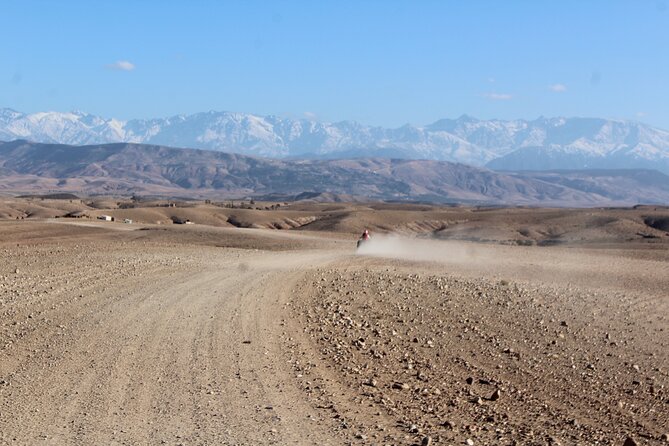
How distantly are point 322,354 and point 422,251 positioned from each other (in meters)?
21.8

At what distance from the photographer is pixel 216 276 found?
22.8 m

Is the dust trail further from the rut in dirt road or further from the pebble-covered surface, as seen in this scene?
the rut in dirt road

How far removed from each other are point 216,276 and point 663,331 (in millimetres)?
11326

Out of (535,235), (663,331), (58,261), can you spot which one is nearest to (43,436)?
(663,331)

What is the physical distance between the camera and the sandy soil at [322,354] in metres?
10.5

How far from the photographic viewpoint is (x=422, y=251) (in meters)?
35.4

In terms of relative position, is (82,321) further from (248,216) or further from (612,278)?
(248,216)

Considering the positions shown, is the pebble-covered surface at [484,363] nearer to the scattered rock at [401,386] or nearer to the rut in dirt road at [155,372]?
the scattered rock at [401,386]

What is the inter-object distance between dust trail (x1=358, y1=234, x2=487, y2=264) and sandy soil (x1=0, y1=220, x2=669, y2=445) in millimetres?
5019

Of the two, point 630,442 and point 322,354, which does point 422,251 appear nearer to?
point 322,354

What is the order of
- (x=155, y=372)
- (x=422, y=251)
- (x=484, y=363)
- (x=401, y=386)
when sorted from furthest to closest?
1. (x=422, y=251)
2. (x=484, y=363)
3. (x=155, y=372)
4. (x=401, y=386)

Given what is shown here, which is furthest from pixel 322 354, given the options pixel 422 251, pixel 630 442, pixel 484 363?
pixel 422 251

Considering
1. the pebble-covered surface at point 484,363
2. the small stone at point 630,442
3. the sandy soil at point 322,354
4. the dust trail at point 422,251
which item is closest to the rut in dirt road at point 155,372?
the sandy soil at point 322,354

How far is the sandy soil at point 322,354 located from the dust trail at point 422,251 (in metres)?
5.02
